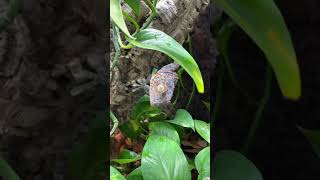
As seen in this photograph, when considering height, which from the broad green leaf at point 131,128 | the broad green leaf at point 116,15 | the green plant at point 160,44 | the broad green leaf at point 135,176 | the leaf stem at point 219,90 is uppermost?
the broad green leaf at point 116,15

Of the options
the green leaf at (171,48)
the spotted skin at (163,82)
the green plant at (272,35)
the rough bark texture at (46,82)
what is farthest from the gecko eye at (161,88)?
the green plant at (272,35)

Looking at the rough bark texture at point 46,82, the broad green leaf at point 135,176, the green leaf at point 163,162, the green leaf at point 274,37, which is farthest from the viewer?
the broad green leaf at point 135,176

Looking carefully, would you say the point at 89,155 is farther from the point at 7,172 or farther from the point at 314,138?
the point at 314,138

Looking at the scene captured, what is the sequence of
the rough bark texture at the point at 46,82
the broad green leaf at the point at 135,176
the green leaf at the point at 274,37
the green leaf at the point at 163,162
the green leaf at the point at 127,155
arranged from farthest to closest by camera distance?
the green leaf at the point at 127,155 < the broad green leaf at the point at 135,176 < the green leaf at the point at 163,162 < the rough bark texture at the point at 46,82 < the green leaf at the point at 274,37

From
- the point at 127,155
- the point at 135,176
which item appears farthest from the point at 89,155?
the point at 127,155

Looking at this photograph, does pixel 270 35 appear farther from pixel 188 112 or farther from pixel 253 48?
pixel 188 112

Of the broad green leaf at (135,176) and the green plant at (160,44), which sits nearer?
the green plant at (160,44)

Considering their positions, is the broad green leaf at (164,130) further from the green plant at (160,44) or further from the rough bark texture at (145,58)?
the green plant at (160,44)
